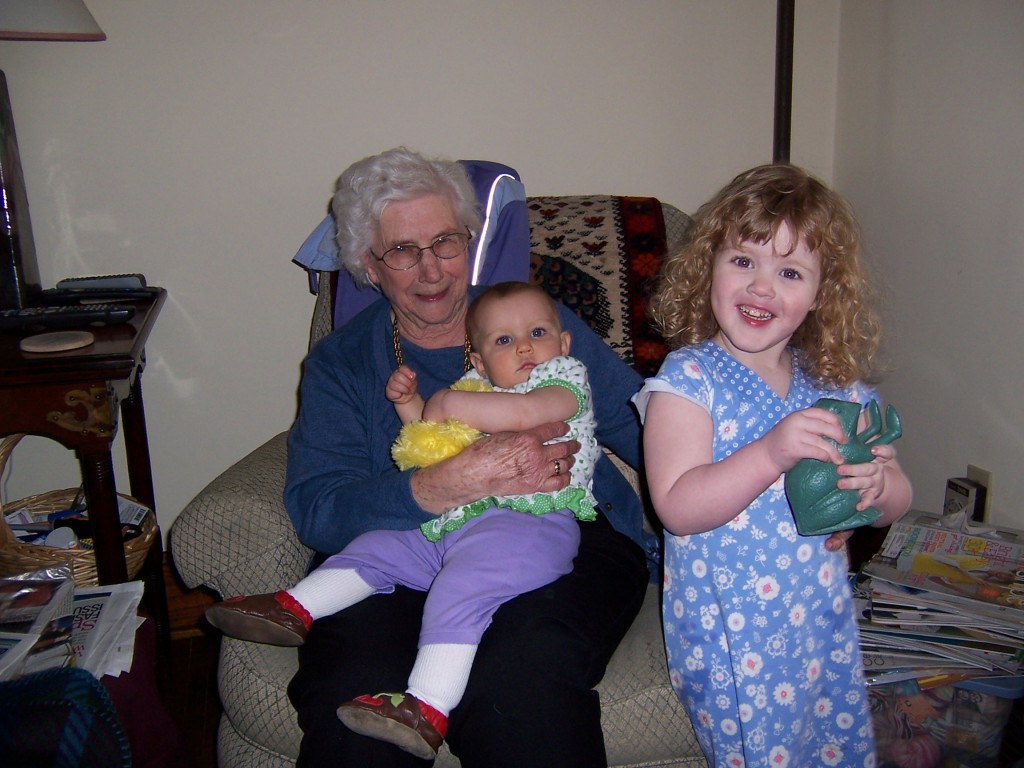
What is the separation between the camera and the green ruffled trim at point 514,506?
1.29 metres

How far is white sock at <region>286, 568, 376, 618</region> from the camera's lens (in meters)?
1.26

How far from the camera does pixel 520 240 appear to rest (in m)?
1.74

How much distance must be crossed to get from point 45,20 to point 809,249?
1592mm

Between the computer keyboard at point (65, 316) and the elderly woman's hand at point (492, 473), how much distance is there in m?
0.88

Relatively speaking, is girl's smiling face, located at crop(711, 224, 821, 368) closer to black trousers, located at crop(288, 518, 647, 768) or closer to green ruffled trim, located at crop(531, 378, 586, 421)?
green ruffled trim, located at crop(531, 378, 586, 421)

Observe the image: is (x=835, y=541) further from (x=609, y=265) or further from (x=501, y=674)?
(x=609, y=265)

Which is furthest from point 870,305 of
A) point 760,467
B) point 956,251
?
point 956,251

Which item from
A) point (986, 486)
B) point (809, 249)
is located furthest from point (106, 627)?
point (986, 486)

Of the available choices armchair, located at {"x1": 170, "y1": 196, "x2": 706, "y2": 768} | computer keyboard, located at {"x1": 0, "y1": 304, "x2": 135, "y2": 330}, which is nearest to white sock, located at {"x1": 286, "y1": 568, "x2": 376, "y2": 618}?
armchair, located at {"x1": 170, "y1": 196, "x2": 706, "y2": 768}

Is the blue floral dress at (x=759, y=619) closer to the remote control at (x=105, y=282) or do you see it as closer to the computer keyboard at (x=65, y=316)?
the computer keyboard at (x=65, y=316)

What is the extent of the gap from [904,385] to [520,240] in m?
0.98

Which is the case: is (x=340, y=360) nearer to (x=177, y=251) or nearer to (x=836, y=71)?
(x=177, y=251)

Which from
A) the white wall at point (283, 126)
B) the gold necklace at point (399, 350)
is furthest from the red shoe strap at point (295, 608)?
the white wall at point (283, 126)

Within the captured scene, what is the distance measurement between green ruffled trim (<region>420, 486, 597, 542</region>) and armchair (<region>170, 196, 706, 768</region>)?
0.26m
